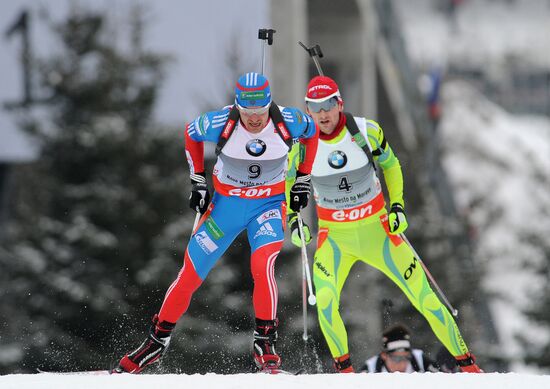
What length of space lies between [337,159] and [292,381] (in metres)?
2.80

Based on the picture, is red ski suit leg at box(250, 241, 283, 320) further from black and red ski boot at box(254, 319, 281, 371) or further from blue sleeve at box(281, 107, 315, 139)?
blue sleeve at box(281, 107, 315, 139)

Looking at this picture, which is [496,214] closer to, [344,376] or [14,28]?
[14,28]

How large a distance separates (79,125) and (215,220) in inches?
573

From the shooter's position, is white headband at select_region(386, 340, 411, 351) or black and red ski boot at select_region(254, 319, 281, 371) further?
white headband at select_region(386, 340, 411, 351)

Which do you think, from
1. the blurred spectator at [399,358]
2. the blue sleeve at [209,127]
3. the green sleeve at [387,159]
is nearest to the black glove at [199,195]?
the blue sleeve at [209,127]

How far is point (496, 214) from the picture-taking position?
44.0 metres

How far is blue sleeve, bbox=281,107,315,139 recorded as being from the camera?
910 cm

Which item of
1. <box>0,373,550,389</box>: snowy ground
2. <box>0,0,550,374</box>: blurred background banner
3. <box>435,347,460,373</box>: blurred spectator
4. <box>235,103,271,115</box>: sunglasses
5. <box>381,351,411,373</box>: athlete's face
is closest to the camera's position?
<box>0,373,550,389</box>: snowy ground

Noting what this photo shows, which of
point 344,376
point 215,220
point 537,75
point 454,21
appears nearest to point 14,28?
point 215,220

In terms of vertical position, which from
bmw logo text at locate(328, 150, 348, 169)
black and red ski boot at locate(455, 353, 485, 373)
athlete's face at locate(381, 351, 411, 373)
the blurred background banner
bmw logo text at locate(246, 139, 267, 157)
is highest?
bmw logo text at locate(246, 139, 267, 157)

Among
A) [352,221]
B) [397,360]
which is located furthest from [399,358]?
[352,221]

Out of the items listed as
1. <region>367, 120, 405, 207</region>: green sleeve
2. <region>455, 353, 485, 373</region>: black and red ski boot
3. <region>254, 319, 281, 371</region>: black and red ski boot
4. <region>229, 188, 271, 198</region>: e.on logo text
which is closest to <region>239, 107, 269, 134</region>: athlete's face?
<region>229, 188, 271, 198</region>: e.on logo text

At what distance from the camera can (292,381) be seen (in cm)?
739

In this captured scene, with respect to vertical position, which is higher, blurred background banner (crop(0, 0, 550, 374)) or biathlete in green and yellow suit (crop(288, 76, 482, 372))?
biathlete in green and yellow suit (crop(288, 76, 482, 372))
